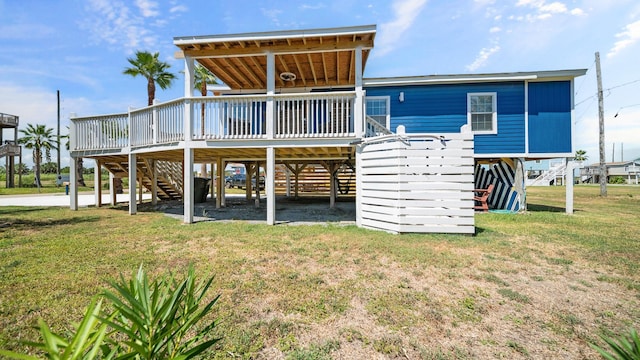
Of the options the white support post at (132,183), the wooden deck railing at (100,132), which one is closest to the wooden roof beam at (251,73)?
the wooden deck railing at (100,132)

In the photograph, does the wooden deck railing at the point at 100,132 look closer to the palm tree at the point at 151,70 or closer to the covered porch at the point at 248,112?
the covered porch at the point at 248,112

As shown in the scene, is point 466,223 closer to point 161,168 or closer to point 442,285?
point 442,285

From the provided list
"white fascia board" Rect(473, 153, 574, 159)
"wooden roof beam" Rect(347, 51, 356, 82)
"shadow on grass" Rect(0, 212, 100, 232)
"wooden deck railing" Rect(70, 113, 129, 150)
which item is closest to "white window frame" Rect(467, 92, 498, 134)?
"white fascia board" Rect(473, 153, 574, 159)

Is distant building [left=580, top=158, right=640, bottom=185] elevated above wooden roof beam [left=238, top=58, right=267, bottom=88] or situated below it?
below

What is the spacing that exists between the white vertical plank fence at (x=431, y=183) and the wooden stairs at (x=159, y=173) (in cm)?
871

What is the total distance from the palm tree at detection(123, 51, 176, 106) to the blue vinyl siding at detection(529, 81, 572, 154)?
16.5 meters

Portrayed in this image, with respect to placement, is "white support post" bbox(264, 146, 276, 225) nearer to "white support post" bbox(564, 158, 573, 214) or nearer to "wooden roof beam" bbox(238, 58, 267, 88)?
"wooden roof beam" bbox(238, 58, 267, 88)

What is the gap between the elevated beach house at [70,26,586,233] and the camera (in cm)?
589

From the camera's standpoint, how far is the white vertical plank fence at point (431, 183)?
579cm

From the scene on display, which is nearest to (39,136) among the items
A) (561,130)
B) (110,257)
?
(110,257)

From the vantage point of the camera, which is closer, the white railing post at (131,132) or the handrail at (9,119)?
the white railing post at (131,132)

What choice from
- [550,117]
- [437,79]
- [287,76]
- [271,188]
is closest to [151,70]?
[287,76]

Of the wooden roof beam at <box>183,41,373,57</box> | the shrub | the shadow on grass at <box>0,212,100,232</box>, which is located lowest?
the shadow on grass at <box>0,212,100,232</box>

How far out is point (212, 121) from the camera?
24.2 feet
